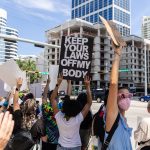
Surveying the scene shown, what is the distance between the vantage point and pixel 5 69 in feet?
23.6

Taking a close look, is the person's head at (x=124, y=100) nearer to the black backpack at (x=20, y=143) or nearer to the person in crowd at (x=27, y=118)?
the person in crowd at (x=27, y=118)

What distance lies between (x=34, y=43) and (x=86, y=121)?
37.5 feet

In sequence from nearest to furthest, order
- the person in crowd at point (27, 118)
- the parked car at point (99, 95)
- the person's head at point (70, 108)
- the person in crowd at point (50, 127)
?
1. the person in crowd at point (27, 118)
2. the person's head at point (70, 108)
3. the person in crowd at point (50, 127)
4. the parked car at point (99, 95)

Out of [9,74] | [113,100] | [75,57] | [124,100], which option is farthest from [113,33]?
[9,74]

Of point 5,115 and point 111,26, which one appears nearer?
point 5,115

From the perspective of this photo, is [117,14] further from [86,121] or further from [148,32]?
[86,121]

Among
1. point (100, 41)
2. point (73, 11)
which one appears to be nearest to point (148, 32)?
point (73, 11)

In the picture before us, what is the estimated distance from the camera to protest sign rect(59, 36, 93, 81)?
18.5ft

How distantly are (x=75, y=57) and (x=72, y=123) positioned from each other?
1388 mm

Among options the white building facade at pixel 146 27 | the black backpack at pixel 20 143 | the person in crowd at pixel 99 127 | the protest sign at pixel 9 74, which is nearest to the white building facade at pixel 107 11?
the white building facade at pixel 146 27

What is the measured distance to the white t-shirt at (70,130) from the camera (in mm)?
4711

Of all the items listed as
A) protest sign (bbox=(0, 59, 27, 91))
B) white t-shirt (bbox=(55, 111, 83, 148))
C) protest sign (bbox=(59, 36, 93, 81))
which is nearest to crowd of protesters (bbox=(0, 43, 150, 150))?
white t-shirt (bbox=(55, 111, 83, 148))

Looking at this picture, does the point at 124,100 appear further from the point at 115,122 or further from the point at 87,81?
the point at 87,81

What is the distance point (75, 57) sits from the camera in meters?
5.73
